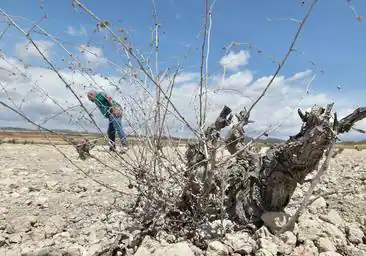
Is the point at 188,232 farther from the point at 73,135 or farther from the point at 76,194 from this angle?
the point at 76,194

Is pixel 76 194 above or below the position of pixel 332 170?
below

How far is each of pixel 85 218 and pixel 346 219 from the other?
105 inches

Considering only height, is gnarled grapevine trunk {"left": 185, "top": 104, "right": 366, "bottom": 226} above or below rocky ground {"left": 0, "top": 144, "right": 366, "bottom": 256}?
above

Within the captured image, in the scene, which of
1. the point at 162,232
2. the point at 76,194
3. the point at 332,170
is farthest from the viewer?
the point at 332,170

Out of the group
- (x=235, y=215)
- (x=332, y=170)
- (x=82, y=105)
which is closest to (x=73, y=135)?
(x=82, y=105)

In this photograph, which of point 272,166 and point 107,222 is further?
point 107,222

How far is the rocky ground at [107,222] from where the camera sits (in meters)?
3.24

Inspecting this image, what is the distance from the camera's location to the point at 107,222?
4082mm

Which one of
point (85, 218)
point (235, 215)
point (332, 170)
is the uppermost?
point (332, 170)

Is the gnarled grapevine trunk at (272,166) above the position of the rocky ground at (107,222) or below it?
above

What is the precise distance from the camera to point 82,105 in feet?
10.3

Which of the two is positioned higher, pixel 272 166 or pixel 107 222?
pixel 272 166

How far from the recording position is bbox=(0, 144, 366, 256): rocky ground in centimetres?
324

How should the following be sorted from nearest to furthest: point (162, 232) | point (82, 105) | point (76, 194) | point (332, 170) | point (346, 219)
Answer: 1. point (82, 105)
2. point (162, 232)
3. point (346, 219)
4. point (76, 194)
5. point (332, 170)
